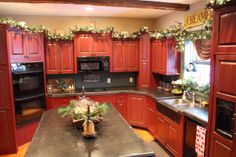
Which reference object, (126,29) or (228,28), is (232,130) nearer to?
(228,28)

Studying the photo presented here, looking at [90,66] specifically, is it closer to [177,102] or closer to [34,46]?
[34,46]

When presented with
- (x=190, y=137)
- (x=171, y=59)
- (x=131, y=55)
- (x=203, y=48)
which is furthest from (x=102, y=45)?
(x=190, y=137)

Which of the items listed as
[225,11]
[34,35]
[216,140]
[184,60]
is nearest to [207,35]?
[225,11]

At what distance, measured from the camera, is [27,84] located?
3908 millimetres

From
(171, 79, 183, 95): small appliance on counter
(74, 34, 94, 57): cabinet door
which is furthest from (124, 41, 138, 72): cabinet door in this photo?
(171, 79, 183, 95): small appliance on counter

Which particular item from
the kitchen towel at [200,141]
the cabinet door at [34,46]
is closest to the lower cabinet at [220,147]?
the kitchen towel at [200,141]

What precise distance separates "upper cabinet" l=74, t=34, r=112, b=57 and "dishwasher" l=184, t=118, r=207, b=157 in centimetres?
255

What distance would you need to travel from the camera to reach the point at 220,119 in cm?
219

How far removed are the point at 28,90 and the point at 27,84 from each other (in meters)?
0.13

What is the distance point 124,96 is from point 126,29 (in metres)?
1.79

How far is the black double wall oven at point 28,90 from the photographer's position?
12.1ft

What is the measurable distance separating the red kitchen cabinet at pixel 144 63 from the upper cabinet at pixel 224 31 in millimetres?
2498

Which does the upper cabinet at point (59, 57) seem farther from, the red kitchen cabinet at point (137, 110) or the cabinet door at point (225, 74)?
the cabinet door at point (225, 74)

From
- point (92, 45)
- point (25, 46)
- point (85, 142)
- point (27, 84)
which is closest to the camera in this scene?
point (85, 142)
